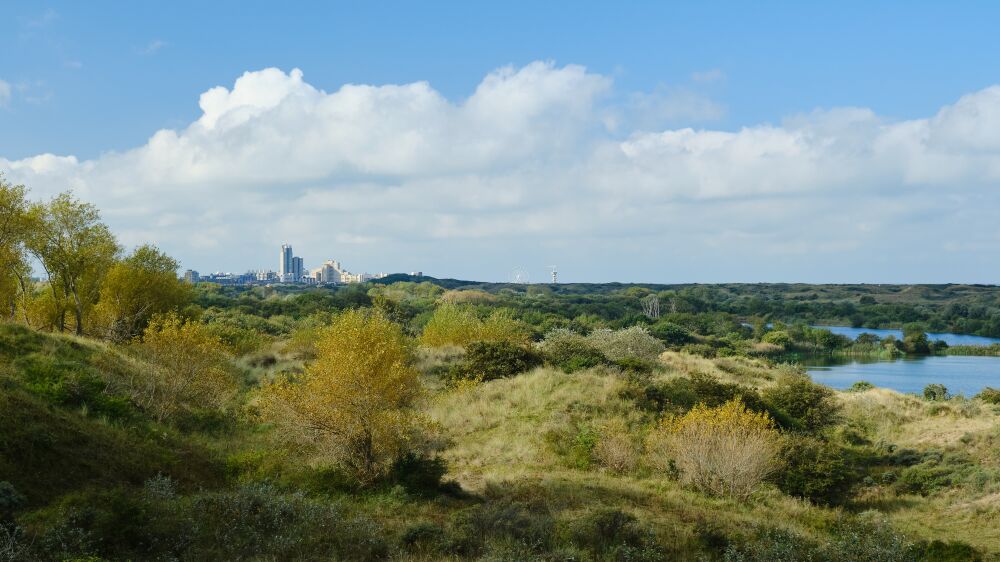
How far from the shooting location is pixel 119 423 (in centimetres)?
1625

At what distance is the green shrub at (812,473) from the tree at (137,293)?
27991 mm

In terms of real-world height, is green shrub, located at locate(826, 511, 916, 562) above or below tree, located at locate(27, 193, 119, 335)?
below

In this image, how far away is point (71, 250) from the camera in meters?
31.6

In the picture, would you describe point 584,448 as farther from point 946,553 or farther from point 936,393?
point 936,393

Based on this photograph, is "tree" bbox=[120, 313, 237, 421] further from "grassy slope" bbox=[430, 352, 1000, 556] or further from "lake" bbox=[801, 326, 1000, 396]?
"lake" bbox=[801, 326, 1000, 396]

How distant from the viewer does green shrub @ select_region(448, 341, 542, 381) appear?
104ft

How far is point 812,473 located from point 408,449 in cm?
1236

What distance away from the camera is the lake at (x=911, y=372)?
2371 inches

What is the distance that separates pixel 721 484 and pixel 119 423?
15.1 meters

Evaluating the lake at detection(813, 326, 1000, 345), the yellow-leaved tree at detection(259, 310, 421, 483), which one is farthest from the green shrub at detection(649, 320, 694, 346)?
the yellow-leaved tree at detection(259, 310, 421, 483)

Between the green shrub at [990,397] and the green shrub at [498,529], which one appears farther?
the green shrub at [990,397]

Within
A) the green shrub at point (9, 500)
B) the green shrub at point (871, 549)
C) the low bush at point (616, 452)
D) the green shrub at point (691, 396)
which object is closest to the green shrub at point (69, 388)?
the green shrub at point (9, 500)

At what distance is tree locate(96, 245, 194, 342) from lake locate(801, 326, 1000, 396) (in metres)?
50.6

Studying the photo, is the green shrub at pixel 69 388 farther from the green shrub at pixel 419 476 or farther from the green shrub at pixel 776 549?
the green shrub at pixel 776 549
